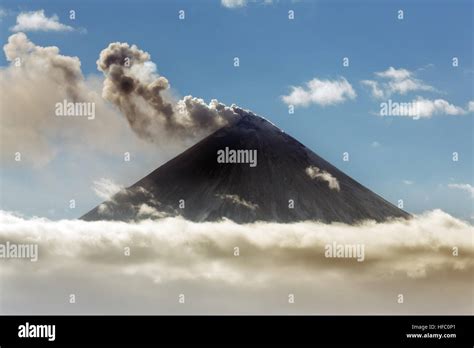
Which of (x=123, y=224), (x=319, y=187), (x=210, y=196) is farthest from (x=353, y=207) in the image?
(x=123, y=224)
